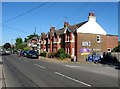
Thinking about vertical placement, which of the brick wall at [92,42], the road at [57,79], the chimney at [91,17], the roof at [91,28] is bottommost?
the road at [57,79]

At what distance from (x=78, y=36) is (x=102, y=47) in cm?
653

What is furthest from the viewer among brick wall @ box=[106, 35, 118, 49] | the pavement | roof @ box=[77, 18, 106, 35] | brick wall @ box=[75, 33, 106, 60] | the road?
brick wall @ box=[106, 35, 118, 49]

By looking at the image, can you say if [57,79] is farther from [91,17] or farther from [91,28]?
[91,17]

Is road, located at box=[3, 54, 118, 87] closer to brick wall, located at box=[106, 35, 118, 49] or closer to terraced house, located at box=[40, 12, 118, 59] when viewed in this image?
terraced house, located at box=[40, 12, 118, 59]

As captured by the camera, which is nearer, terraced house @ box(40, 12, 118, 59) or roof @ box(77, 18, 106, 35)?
terraced house @ box(40, 12, 118, 59)

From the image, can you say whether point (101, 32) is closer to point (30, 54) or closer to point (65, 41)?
point (65, 41)

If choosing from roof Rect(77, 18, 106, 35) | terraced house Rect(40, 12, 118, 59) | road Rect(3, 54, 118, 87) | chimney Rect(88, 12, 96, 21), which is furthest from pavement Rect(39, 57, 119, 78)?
chimney Rect(88, 12, 96, 21)

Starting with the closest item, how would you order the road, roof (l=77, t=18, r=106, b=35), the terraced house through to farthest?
the road, the terraced house, roof (l=77, t=18, r=106, b=35)

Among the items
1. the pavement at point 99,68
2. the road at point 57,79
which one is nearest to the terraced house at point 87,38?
the pavement at point 99,68

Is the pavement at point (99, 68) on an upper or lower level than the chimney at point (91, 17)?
lower

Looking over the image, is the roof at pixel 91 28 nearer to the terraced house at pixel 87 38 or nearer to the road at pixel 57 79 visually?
the terraced house at pixel 87 38

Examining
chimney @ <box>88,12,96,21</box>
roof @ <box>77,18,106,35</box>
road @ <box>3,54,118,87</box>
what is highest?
chimney @ <box>88,12,96,21</box>

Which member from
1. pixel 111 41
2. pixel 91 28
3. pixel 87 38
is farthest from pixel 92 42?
pixel 111 41

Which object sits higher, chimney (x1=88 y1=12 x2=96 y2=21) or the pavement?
chimney (x1=88 y1=12 x2=96 y2=21)
